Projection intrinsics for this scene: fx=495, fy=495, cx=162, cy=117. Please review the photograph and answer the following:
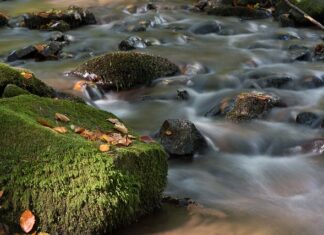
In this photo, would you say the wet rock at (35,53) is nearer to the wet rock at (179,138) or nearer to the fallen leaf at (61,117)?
the wet rock at (179,138)

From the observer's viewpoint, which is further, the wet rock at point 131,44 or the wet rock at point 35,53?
the wet rock at point 131,44

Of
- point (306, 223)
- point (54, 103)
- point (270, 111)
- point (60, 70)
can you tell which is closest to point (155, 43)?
point (60, 70)

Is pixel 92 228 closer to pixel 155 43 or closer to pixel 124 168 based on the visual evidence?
pixel 124 168

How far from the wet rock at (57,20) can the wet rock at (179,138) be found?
8.38 meters

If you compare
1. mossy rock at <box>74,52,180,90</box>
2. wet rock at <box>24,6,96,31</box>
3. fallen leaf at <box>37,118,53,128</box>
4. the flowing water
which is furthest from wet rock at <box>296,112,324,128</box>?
wet rock at <box>24,6,96,31</box>

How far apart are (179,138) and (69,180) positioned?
2293 millimetres

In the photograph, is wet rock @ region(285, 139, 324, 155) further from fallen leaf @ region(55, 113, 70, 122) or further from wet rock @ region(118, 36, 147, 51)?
wet rock @ region(118, 36, 147, 51)

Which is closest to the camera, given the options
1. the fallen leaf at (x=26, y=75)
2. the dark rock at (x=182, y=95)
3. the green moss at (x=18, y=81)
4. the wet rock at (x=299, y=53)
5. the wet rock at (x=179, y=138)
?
the wet rock at (x=179, y=138)

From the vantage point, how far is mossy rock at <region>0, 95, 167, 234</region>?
361 centimetres

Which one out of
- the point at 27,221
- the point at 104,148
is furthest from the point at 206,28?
the point at 27,221

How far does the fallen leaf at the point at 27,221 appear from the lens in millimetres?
3670

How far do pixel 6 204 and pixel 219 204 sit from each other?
1.93 meters

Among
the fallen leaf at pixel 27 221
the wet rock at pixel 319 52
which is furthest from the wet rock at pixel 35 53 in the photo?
the fallen leaf at pixel 27 221

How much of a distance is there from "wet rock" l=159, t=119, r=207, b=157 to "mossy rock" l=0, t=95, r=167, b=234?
5.09 feet
